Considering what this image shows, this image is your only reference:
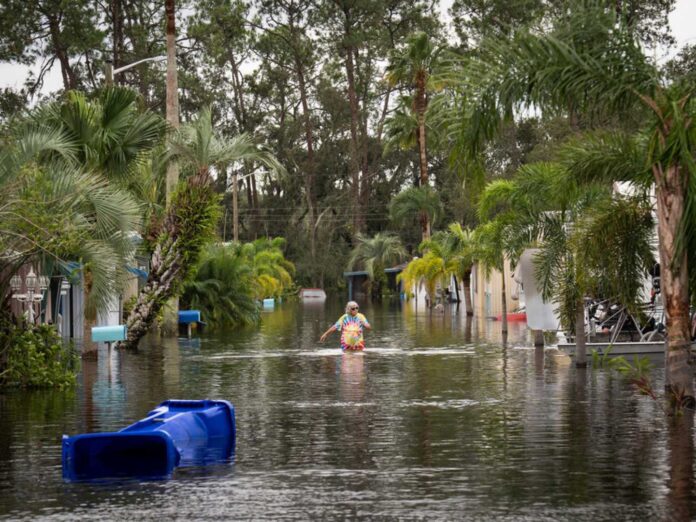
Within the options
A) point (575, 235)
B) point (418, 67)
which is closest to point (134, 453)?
point (575, 235)

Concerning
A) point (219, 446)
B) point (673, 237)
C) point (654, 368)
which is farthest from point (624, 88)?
point (654, 368)

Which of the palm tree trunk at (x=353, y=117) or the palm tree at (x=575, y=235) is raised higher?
the palm tree trunk at (x=353, y=117)

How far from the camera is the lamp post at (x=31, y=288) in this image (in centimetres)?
2316

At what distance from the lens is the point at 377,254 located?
297 ft

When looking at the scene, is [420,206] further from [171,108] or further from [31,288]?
[31,288]

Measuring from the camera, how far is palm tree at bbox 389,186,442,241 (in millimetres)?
67312

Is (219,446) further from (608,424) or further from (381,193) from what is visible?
(381,193)

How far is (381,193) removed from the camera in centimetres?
9431

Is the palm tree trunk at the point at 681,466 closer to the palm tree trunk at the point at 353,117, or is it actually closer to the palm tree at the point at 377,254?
the palm tree trunk at the point at 353,117

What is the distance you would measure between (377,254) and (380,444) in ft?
253

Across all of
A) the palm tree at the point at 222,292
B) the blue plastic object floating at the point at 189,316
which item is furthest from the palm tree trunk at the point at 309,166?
the blue plastic object floating at the point at 189,316

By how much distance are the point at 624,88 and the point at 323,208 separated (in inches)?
3163

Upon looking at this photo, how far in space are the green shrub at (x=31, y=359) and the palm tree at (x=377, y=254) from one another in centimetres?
6889

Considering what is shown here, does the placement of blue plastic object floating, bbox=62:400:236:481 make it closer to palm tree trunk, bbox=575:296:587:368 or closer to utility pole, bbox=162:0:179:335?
palm tree trunk, bbox=575:296:587:368
